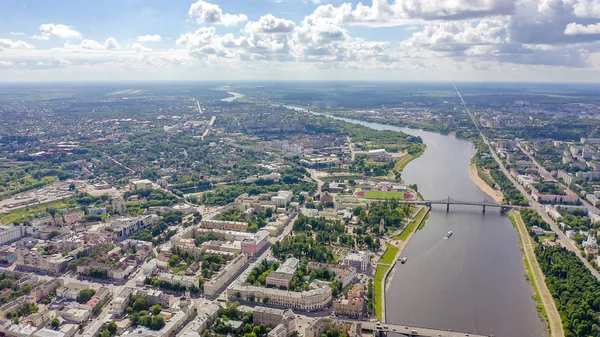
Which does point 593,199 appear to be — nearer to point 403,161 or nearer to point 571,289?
point 403,161

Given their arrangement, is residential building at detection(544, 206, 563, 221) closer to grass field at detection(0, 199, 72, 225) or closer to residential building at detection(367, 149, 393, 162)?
residential building at detection(367, 149, 393, 162)

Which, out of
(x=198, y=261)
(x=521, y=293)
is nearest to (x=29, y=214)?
(x=198, y=261)

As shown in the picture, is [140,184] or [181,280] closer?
[181,280]

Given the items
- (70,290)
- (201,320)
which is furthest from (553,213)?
(70,290)

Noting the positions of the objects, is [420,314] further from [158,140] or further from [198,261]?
[158,140]

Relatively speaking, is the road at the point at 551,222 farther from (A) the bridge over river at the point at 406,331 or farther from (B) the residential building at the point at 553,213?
(A) the bridge over river at the point at 406,331

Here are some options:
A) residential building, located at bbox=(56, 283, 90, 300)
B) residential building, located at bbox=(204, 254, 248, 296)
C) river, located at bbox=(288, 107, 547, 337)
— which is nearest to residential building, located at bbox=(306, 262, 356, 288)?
river, located at bbox=(288, 107, 547, 337)
